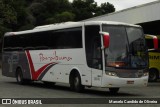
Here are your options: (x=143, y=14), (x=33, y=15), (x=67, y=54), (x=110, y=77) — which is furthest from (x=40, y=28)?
(x=33, y=15)

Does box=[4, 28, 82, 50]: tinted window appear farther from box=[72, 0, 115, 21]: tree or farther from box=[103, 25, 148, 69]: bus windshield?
box=[72, 0, 115, 21]: tree

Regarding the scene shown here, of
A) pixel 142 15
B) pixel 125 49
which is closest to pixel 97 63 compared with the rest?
pixel 125 49

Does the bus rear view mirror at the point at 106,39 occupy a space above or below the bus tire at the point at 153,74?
above

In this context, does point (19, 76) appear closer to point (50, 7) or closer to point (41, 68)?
point (41, 68)

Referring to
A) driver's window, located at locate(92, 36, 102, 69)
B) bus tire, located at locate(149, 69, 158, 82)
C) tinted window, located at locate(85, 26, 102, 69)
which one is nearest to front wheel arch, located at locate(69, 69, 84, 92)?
tinted window, located at locate(85, 26, 102, 69)

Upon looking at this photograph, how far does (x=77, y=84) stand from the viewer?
2095cm

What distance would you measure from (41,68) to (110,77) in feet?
21.7

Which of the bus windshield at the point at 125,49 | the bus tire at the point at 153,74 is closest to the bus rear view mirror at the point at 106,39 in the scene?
the bus windshield at the point at 125,49

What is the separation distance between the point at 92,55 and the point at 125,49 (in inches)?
55.5

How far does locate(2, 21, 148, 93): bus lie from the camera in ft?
62.4

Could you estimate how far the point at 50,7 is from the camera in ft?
311

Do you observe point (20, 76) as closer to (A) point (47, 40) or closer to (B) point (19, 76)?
(B) point (19, 76)

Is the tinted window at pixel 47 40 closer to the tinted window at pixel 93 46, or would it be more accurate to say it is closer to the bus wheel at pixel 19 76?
the tinted window at pixel 93 46

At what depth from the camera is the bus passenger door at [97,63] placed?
19203mm
